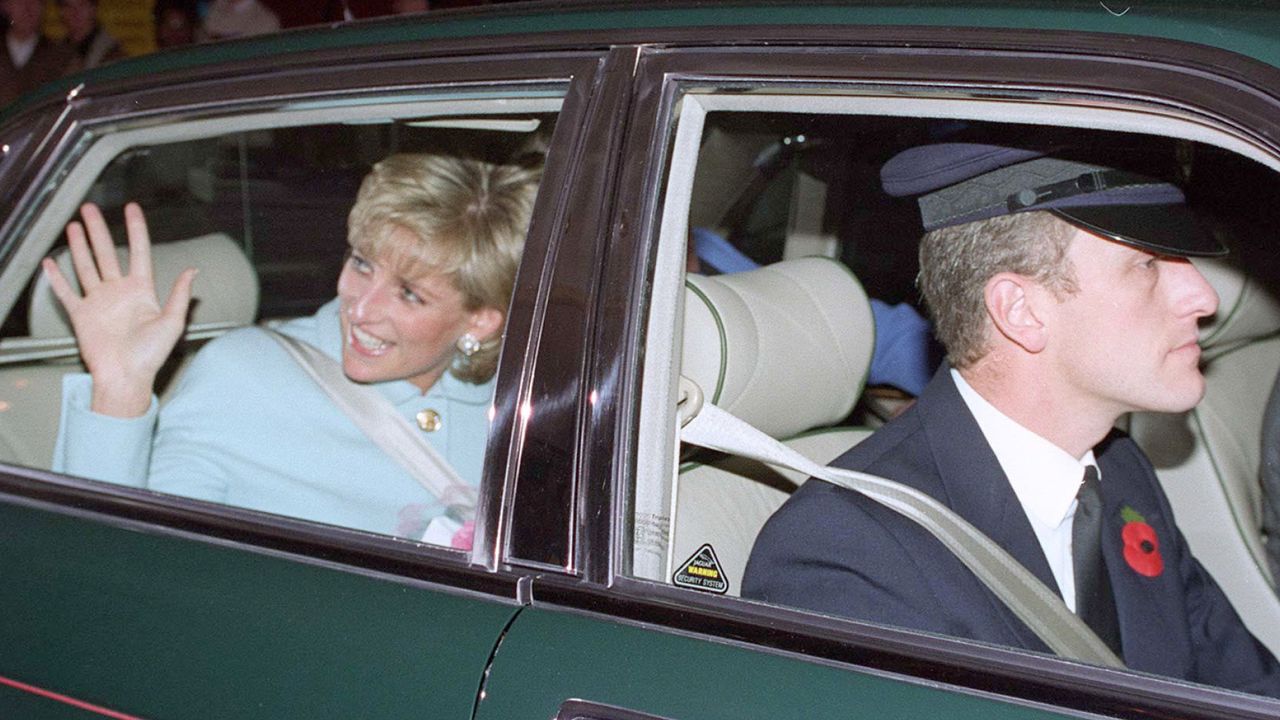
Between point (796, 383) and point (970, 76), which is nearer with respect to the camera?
point (970, 76)

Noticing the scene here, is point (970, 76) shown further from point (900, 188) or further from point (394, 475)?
point (394, 475)

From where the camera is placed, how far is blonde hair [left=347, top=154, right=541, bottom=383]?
239 centimetres

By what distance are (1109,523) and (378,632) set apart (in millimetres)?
1147

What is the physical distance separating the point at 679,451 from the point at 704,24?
0.51 metres

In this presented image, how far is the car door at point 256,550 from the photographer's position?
1438 millimetres

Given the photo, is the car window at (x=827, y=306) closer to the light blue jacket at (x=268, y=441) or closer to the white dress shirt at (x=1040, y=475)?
the white dress shirt at (x=1040, y=475)

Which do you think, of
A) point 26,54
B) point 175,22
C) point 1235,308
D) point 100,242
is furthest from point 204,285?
point 175,22

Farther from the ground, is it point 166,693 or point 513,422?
point 513,422

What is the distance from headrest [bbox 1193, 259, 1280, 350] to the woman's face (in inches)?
53.2

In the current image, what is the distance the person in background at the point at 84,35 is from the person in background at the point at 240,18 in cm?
66

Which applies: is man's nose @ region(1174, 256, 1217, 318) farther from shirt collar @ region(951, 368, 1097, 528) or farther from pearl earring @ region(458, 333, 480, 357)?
pearl earring @ region(458, 333, 480, 357)

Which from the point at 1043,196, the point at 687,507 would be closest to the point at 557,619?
the point at 687,507

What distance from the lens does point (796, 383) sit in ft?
6.54

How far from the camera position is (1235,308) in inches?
98.5
